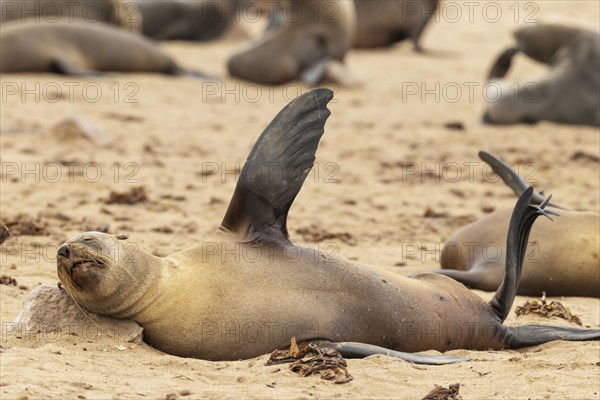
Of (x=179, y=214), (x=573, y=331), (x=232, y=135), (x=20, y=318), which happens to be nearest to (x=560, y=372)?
(x=573, y=331)

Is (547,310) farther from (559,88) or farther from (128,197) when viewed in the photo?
(559,88)

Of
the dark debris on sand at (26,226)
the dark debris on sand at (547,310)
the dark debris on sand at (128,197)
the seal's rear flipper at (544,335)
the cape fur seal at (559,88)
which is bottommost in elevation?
the seal's rear flipper at (544,335)

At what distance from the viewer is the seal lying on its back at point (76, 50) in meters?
12.0

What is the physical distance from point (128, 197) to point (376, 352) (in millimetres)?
3336

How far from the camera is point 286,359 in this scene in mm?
4062

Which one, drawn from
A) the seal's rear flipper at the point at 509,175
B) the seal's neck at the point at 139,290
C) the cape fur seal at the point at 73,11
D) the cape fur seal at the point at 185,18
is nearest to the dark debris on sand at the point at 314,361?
the seal's neck at the point at 139,290

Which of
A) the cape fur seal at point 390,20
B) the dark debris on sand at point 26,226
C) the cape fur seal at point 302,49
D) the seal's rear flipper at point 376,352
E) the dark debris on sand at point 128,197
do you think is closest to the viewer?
the seal's rear flipper at point 376,352

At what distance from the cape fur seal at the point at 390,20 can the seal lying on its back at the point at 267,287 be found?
449 inches

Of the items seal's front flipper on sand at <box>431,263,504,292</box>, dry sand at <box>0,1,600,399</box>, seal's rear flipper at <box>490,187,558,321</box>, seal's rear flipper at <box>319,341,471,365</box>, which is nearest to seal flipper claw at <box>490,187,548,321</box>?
seal's rear flipper at <box>490,187,558,321</box>

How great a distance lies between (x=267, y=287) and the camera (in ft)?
14.0

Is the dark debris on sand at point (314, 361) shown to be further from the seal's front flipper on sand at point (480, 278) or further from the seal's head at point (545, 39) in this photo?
the seal's head at point (545, 39)

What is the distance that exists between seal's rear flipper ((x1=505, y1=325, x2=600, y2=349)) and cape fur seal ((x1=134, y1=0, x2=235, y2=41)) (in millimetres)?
11844

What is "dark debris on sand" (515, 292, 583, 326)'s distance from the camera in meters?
5.25

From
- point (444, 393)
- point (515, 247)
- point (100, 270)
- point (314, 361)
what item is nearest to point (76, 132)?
point (515, 247)
